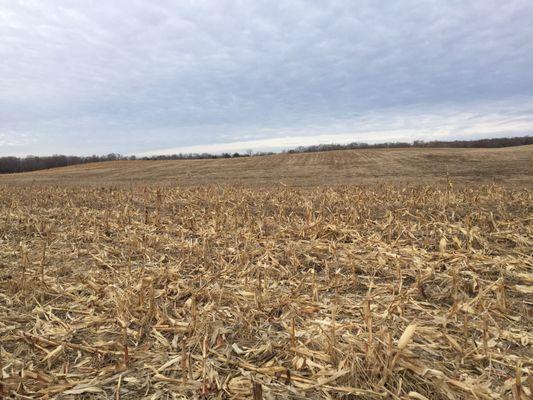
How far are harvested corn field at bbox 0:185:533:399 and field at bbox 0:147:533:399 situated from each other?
0.8 inches

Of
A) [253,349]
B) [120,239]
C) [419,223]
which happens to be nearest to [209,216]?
[120,239]

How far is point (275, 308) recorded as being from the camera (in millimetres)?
4867

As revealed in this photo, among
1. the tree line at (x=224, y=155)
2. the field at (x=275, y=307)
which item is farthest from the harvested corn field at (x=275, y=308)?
the tree line at (x=224, y=155)

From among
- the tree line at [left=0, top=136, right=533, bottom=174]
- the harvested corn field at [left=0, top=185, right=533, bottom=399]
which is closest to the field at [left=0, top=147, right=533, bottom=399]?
the harvested corn field at [left=0, top=185, right=533, bottom=399]

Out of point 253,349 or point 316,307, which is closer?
point 253,349

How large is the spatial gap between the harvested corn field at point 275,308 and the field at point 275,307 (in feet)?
0.07

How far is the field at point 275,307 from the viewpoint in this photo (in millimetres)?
3432

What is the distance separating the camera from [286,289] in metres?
5.49

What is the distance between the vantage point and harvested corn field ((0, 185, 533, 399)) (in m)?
3.43

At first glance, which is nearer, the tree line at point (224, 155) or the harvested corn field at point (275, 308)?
the harvested corn field at point (275, 308)

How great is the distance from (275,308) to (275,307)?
0.05 feet

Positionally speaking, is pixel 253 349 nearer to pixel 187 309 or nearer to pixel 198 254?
pixel 187 309

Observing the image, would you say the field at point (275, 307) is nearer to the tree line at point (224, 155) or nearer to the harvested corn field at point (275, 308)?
the harvested corn field at point (275, 308)

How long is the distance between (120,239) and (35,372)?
4.70 meters
